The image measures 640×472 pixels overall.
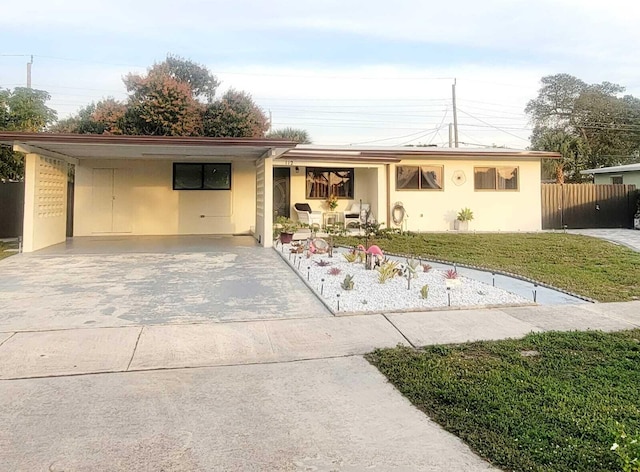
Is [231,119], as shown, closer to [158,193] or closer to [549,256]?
[158,193]

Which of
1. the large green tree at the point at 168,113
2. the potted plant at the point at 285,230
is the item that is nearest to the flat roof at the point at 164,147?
the potted plant at the point at 285,230

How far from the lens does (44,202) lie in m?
11.5

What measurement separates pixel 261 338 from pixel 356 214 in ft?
38.1

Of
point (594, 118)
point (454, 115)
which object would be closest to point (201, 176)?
point (454, 115)

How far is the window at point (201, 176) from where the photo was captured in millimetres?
15000

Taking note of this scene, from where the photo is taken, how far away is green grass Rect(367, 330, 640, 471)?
253cm

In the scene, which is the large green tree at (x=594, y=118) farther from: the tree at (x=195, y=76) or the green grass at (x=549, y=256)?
the green grass at (x=549, y=256)

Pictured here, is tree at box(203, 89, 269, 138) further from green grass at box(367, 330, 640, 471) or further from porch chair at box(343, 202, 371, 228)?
green grass at box(367, 330, 640, 471)

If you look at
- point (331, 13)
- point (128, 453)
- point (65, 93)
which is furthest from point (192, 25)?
point (65, 93)

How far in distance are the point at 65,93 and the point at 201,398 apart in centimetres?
2975

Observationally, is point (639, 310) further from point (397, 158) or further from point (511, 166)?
point (511, 166)

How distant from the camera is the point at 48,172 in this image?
11.8 meters

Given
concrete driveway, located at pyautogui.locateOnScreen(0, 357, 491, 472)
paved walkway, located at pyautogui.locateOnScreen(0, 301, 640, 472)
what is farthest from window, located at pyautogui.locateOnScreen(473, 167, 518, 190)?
concrete driveway, located at pyautogui.locateOnScreen(0, 357, 491, 472)

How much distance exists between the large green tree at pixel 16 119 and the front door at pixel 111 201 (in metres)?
2.87
